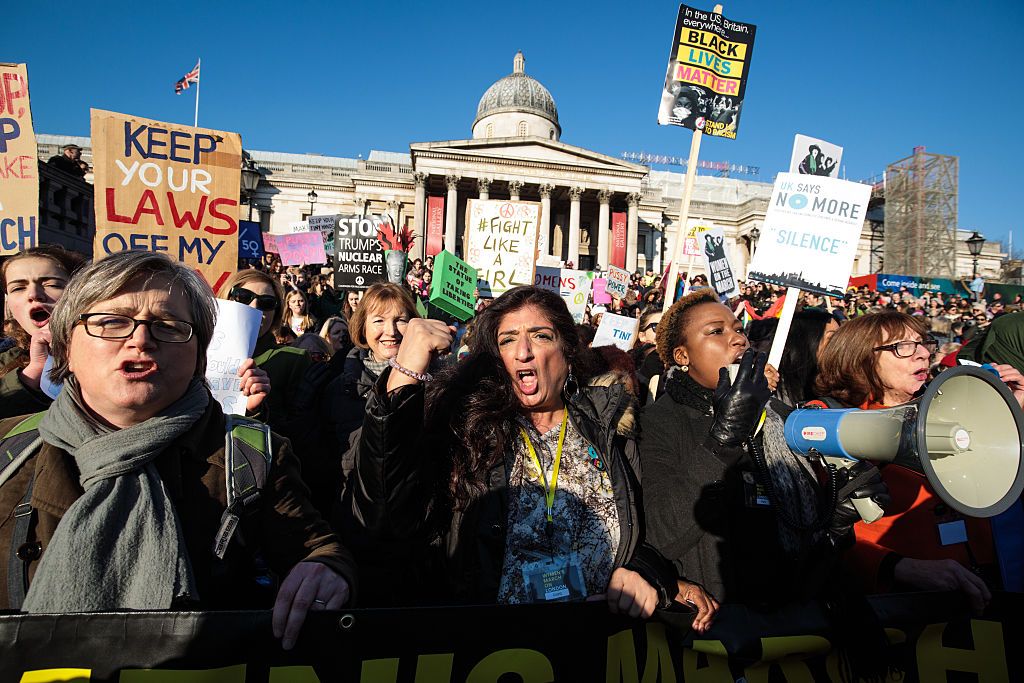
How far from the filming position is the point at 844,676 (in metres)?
1.90

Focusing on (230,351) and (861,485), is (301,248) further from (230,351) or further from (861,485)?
(861,485)

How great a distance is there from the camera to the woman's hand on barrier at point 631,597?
176cm

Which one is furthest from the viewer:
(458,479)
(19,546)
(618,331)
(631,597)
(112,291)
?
(618,331)

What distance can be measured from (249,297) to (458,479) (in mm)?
2014

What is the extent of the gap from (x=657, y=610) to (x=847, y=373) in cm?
165

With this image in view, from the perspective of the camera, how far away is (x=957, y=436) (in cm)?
157

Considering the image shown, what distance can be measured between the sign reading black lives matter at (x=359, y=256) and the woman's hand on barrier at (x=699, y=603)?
642cm

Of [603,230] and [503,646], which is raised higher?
[603,230]

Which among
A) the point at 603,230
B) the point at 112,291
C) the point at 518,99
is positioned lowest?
the point at 112,291

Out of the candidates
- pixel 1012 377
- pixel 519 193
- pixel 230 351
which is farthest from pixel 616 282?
pixel 519 193

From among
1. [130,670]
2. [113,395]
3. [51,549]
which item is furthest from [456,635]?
[113,395]

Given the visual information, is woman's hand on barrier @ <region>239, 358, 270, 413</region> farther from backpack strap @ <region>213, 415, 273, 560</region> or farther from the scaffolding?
the scaffolding

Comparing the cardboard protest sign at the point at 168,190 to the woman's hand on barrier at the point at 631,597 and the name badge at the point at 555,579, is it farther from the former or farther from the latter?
the woman's hand on barrier at the point at 631,597

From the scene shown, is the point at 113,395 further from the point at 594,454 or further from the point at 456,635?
the point at 594,454
